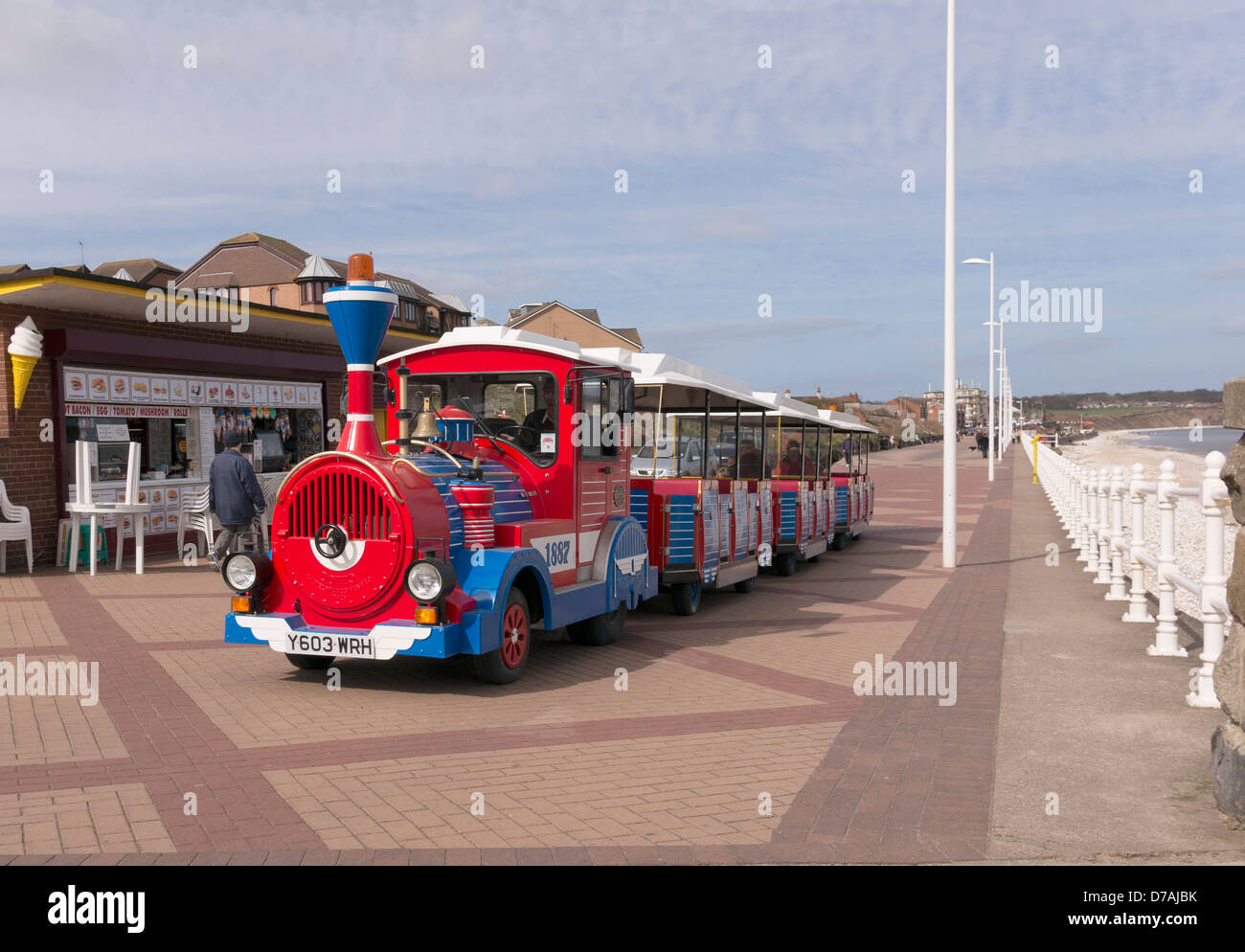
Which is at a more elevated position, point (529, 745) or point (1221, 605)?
point (1221, 605)

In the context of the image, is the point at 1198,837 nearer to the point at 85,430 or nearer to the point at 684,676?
the point at 684,676

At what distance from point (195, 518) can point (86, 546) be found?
1396mm

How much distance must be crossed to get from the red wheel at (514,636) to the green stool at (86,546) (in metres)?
8.56

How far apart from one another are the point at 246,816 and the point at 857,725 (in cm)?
344

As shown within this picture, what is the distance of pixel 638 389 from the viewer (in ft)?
34.7

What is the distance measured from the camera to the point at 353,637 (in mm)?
6801

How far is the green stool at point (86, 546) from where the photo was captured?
1375cm

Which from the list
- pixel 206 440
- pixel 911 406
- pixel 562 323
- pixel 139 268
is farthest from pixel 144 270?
pixel 911 406

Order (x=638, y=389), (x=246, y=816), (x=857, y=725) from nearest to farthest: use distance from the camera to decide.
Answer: (x=246, y=816)
(x=857, y=725)
(x=638, y=389)

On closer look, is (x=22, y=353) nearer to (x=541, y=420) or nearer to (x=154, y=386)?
(x=154, y=386)

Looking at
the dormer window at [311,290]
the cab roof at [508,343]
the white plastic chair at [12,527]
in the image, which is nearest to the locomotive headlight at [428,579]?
the cab roof at [508,343]

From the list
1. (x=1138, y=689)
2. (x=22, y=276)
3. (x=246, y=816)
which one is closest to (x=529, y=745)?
(x=246, y=816)

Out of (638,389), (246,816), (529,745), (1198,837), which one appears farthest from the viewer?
(638,389)

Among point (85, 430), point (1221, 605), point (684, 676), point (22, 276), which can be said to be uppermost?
point (22, 276)
